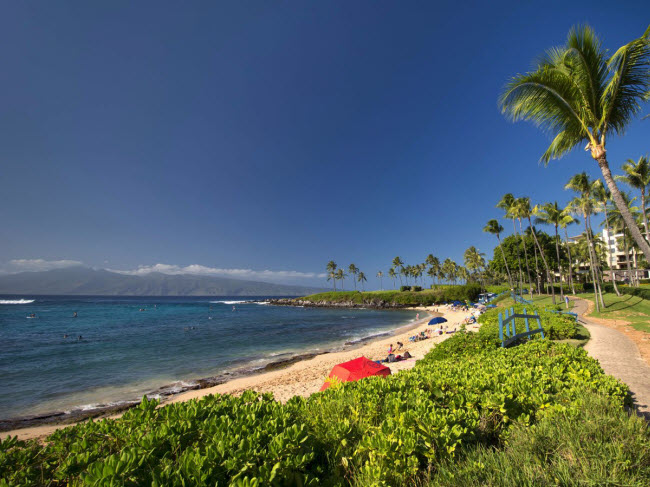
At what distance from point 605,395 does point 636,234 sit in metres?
5.38

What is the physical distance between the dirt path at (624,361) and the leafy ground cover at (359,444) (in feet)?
12.8

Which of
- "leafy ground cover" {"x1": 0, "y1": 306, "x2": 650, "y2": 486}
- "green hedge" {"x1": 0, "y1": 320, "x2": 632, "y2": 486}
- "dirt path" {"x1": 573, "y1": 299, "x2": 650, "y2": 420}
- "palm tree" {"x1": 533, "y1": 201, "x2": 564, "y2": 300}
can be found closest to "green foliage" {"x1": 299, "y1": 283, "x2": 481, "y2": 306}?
"palm tree" {"x1": 533, "y1": 201, "x2": 564, "y2": 300}

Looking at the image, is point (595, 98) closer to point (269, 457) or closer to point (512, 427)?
point (512, 427)

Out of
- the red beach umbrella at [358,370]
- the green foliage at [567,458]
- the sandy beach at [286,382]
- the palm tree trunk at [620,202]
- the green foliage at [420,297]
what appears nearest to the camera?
the green foliage at [567,458]

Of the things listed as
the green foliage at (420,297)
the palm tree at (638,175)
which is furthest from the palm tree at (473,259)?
the palm tree at (638,175)

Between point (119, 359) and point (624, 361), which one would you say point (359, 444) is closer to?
point (624, 361)

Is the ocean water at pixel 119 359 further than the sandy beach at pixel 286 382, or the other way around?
the ocean water at pixel 119 359

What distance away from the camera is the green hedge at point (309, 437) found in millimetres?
2115

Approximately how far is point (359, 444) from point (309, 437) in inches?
21.5

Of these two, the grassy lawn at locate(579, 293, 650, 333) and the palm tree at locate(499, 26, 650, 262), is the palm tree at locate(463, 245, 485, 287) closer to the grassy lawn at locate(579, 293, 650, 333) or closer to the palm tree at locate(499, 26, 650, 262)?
the grassy lawn at locate(579, 293, 650, 333)

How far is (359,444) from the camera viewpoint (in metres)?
2.67

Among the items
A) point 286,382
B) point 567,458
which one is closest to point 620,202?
point 567,458

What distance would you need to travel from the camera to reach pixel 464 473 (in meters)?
2.18

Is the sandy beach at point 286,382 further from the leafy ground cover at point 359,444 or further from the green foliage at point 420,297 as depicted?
the green foliage at point 420,297
